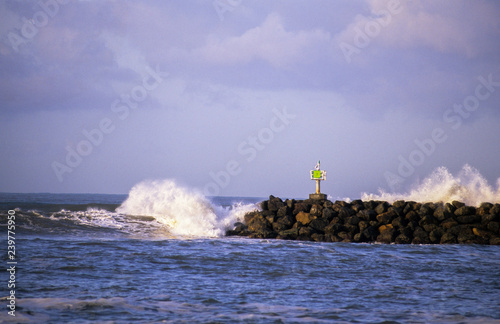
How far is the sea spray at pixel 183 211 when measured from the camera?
20.8m

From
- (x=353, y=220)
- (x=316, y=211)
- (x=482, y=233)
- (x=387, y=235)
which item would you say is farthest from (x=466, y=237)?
(x=316, y=211)

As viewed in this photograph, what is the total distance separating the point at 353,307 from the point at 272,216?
42.2ft

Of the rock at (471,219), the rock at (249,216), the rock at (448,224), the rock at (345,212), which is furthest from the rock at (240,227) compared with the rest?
the rock at (471,219)

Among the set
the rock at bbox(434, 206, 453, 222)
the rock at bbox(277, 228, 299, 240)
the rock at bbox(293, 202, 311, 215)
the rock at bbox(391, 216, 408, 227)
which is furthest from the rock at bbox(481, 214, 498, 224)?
the rock at bbox(277, 228, 299, 240)

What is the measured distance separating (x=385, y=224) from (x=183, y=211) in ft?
31.5

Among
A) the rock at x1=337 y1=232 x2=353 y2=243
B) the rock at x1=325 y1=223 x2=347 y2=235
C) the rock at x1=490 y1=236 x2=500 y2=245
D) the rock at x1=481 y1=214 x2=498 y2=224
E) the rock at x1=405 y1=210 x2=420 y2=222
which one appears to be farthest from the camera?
the rock at x1=405 y1=210 x2=420 y2=222

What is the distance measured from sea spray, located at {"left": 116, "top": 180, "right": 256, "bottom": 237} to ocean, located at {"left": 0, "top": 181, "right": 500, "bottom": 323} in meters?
3.34

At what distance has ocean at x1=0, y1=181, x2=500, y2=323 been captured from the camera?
7054mm

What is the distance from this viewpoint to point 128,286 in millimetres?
8789

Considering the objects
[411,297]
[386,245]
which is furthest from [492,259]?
[411,297]

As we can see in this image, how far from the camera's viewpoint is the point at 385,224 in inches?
744

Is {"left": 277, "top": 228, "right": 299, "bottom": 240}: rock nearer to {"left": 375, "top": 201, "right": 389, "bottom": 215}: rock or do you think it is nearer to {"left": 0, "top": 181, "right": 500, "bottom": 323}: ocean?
{"left": 0, "top": 181, "right": 500, "bottom": 323}: ocean

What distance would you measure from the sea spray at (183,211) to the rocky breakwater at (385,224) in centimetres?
141

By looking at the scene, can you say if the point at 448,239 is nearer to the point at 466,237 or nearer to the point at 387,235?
the point at 466,237
